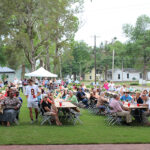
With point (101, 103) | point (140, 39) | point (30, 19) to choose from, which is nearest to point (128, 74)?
point (140, 39)

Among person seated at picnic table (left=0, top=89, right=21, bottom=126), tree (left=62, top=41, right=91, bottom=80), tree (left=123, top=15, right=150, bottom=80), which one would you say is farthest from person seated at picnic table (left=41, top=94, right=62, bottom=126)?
tree (left=62, top=41, right=91, bottom=80)

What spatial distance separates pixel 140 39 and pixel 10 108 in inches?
2062

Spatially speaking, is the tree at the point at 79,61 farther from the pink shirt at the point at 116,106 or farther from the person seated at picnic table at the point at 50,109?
the pink shirt at the point at 116,106

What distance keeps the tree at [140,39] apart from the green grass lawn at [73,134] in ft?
163

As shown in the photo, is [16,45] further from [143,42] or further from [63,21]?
[143,42]

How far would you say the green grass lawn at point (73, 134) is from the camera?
295 inches

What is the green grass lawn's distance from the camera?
7.50 metres

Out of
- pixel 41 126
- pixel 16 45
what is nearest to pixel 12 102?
pixel 41 126

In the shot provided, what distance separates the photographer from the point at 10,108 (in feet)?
33.0

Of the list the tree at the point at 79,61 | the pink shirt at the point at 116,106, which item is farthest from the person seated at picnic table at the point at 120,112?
the tree at the point at 79,61

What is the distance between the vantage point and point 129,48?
6034cm

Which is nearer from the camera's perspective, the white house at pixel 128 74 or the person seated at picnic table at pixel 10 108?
the person seated at picnic table at pixel 10 108

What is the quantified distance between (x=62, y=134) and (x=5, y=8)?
1900 cm

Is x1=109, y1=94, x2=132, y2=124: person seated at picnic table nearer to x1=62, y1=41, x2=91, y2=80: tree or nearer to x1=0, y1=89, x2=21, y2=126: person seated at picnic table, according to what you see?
x1=0, y1=89, x2=21, y2=126: person seated at picnic table
